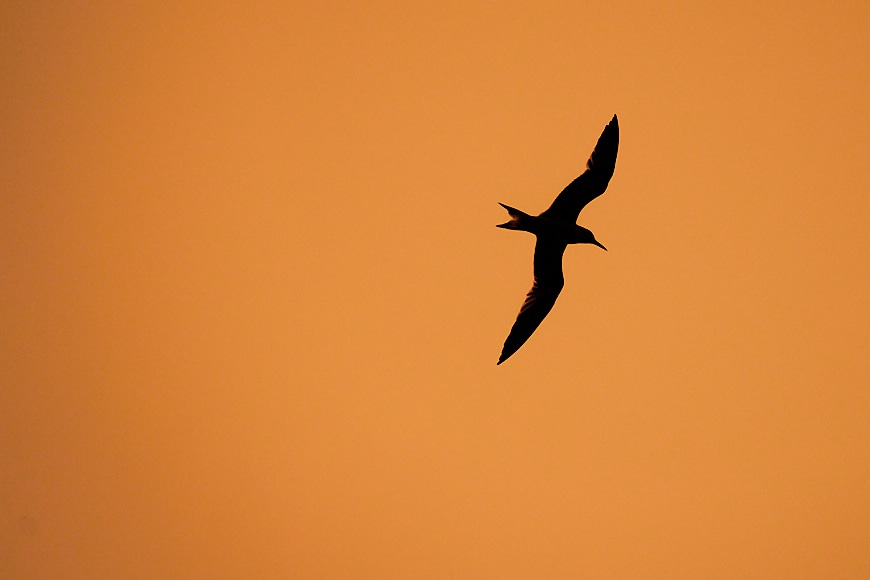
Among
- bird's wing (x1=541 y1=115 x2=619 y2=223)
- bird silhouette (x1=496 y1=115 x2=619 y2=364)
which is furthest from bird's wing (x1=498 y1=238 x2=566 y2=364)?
bird's wing (x1=541 y1=115 x2=619 y2=223)

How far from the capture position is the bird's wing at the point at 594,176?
10211 millimetres

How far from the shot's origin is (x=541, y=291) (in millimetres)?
10984

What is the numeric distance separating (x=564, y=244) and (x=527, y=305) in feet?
3.20

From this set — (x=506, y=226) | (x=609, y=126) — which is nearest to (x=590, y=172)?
(x=609, y=126)

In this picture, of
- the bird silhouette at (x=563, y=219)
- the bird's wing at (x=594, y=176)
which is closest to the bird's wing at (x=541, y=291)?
the bird silhouette at (x=563, y=219)

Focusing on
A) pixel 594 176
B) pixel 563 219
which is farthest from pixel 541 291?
pixel 594 176

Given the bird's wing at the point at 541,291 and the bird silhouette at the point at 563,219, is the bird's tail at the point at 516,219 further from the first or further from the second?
the bird's wing at the point at 541,291

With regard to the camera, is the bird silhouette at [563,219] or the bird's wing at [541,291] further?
the bird's wing at [541,291]

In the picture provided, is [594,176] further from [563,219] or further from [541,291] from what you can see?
[541,291]

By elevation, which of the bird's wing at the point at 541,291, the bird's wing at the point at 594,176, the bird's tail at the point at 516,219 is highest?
the bird's wing at the point at 594,176

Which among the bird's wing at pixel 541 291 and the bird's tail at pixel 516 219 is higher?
the bird's tail at pixel 516 219

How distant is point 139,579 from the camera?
34.1 m

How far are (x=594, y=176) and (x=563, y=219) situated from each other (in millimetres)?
675

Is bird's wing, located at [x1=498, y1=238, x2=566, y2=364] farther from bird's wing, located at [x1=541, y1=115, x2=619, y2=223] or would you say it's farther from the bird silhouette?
bird's wing, located at [x1=541, y1=115, x2=619, y2=223]
